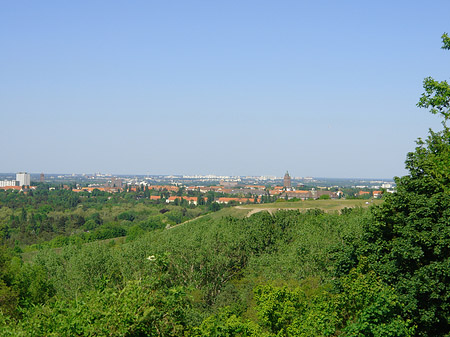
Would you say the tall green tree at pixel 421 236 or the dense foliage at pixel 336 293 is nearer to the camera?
the dense foliage at pixel 336 293

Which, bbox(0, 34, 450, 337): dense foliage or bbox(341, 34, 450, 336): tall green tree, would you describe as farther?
bbox(341, 34, 450, 336): tall green tree

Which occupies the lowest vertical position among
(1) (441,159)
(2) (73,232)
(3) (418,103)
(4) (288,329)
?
(2) (73,232)

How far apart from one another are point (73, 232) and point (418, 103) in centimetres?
14760

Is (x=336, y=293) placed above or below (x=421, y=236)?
below

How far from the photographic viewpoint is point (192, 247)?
50.0 m

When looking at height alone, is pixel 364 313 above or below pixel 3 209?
above

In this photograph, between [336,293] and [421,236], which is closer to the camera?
[421,236]

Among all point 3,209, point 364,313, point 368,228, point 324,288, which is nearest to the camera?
point 364,313

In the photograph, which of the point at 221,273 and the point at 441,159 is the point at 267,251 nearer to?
the point at 221,273

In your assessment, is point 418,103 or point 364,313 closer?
point 364,313

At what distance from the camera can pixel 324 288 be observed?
24.8 meters

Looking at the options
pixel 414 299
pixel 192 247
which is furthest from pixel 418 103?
pixel 192 247

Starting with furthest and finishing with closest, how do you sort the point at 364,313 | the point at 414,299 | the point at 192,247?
1. the point at 192,247
2. the point at 414,299
3. the point at 364,313

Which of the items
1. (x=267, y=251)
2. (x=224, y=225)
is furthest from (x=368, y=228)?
(x=224, y=225)
